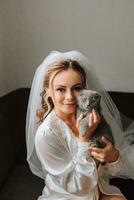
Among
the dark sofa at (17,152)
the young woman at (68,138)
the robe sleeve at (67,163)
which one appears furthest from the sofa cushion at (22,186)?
the robe sleeve at (67,163)

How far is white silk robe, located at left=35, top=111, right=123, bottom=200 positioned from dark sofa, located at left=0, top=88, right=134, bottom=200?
0.38 meters

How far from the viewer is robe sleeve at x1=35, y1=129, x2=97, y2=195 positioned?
108 centimetres

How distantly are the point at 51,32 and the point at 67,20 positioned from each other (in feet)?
0.36

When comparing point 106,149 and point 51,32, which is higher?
point 51,32

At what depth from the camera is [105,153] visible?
106 cm

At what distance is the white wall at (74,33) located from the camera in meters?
1.84

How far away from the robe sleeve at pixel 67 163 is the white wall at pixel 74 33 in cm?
87

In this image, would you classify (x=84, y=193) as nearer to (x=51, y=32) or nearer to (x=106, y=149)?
(x=106, y=149)

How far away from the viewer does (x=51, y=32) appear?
1919 mm

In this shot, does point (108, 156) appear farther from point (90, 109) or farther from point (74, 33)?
point (74, 33)

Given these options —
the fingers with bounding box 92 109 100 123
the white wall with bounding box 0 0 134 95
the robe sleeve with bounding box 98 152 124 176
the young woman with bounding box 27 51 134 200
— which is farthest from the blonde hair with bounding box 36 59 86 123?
the white wall with bounding box 0 0 134 95

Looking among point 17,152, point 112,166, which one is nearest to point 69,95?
point 112,166

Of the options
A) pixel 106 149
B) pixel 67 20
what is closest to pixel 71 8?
pixel 67 20

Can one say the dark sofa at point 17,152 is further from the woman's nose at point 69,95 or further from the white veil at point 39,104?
the woman's nose at point 69,95
